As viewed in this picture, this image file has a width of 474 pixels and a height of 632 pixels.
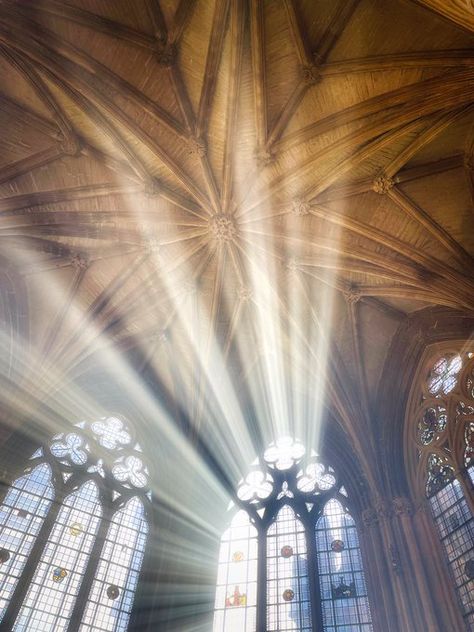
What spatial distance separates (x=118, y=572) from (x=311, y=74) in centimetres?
1136

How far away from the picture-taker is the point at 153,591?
11469 mm

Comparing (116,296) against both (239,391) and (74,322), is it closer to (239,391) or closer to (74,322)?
(74,322)

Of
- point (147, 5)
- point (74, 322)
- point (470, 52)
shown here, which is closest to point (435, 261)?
point (470, 52)

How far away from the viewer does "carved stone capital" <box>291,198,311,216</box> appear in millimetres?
13344

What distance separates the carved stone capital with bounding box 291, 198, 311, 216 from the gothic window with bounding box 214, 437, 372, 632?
6.39 meters

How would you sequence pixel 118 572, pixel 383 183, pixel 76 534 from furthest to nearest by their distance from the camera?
pixel 383 183, pixel 76 534, pixel 118 572

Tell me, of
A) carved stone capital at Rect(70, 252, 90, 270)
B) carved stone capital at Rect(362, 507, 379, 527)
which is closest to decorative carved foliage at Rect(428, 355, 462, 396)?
carved stone capital at Rect(362, 507, 379, 527)

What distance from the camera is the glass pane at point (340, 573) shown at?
10773 mm

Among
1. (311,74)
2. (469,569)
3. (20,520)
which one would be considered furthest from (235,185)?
(469,569)

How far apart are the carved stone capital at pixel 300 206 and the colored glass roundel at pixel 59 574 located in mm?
9584

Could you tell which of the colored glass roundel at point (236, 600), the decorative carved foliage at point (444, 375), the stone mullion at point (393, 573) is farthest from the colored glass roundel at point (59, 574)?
the decorative carved foliage at point (444, 375)

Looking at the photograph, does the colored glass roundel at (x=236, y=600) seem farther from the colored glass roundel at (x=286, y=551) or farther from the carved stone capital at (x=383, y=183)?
the carved stone capital at (x=383, y=183)

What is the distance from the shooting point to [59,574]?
432 inches

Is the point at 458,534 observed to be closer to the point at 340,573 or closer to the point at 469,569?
the point at 469,569
